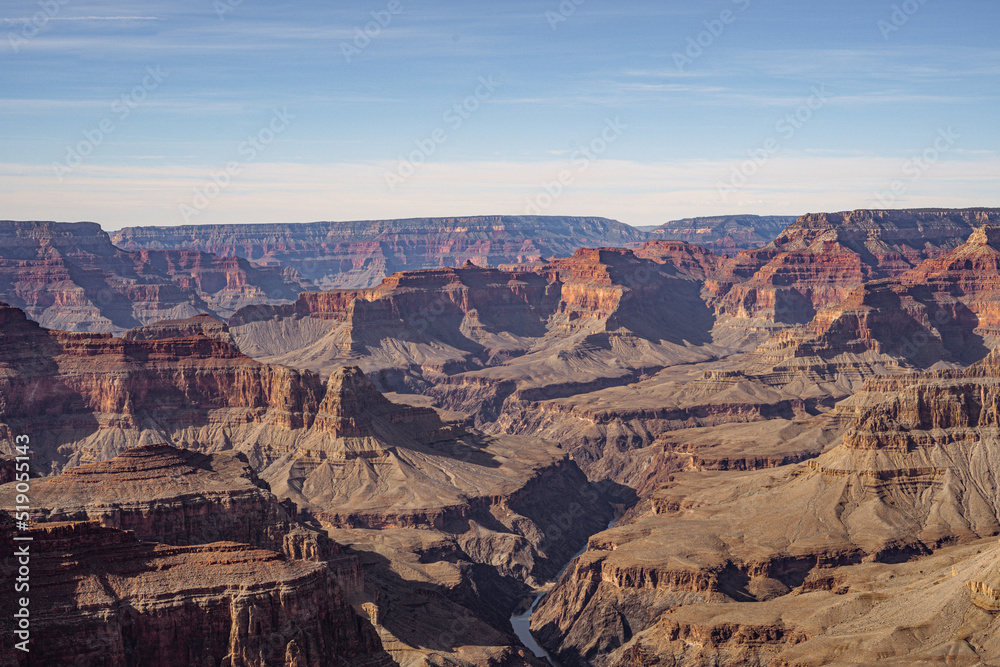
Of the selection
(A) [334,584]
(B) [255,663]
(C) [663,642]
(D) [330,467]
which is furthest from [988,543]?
(D) [330,467]

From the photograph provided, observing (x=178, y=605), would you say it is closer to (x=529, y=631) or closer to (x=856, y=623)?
(x=856, y=623)

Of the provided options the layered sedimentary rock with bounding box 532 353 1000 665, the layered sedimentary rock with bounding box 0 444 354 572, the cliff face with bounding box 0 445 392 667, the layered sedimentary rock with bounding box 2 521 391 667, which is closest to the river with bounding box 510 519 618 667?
the layered sedimentary rock with bounding box 532 353 1000 665

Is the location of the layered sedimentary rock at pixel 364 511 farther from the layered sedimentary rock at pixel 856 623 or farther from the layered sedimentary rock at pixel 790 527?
the layered sedimentary rock at pixel 856 623

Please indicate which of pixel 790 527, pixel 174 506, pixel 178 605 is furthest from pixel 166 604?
pixel 790 527

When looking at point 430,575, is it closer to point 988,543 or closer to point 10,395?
point 988,543

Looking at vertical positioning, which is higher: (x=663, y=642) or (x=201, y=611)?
(x=201, y=611)

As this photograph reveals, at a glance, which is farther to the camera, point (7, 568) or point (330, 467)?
point (330, 467)
